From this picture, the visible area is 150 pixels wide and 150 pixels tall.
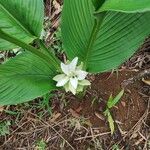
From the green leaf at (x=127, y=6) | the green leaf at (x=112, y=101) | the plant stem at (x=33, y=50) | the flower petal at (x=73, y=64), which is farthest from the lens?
the green leaf at (x=112, y=101)

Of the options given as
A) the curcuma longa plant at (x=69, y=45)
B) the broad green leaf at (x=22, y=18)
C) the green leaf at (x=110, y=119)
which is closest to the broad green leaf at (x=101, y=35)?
the curcuma longa plant at (x=69, y=45)

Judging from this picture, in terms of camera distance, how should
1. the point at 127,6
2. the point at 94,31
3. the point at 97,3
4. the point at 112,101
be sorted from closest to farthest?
the point at 127,6
the point at 97,3
the point at 94,31
the point at 112,101

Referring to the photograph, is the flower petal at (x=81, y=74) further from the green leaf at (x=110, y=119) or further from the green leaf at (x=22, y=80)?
the green leaf at (x=110, y=119)

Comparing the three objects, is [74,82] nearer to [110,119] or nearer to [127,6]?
[110,119]

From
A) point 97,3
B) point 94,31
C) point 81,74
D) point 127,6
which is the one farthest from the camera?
point 81,74

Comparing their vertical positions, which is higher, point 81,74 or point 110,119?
point 81,74

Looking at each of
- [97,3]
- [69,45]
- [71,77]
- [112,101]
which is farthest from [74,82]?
[97,3]

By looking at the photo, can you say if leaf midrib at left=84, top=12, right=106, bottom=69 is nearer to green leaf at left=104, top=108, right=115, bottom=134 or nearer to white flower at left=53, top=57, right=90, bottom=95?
white flower at left=53, top=57, right=90, bottom=95
